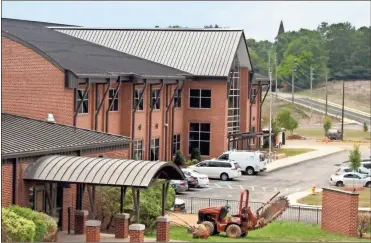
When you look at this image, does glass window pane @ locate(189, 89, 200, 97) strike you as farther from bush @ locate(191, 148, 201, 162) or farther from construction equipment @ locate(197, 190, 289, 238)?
construction equipment @ locate(197, 190, 289, 238)

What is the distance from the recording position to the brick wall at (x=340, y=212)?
31016 mm

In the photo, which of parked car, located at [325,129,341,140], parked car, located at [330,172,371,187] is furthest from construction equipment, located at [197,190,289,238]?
parked car, located at [325,129,341,140]

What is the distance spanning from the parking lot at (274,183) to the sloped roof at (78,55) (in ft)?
27.4

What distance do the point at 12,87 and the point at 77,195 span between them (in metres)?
14.2

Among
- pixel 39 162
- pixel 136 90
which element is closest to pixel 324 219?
pixel 39 162

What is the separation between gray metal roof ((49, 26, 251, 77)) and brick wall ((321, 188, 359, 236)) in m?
26.5

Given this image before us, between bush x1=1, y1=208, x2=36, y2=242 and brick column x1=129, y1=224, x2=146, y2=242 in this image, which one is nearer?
bush x1=1, y1=208, x2=36, y2=242

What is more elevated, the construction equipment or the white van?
the white van

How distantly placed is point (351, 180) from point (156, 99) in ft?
43.2

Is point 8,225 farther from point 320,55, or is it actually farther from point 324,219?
point 320,55

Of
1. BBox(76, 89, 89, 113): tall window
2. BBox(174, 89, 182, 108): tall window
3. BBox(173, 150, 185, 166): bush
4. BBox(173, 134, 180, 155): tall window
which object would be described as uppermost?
BBox(174, 89, 182, 108): tall window

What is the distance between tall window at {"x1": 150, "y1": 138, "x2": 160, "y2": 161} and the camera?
53562mm

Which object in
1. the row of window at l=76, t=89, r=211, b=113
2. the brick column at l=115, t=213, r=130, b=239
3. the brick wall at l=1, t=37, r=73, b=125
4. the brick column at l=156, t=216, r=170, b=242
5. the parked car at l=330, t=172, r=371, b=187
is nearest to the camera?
the brick column at l=156, t=216, r=170, b=242

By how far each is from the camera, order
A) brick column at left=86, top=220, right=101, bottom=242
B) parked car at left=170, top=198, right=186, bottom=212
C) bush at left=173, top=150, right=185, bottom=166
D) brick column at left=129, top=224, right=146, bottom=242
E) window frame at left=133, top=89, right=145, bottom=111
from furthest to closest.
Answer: bush at left=173, top=150, right=185, bottom=166
window frame at left=133, top=89, right=145, bottom=111
parked car at left=170, top=198, right=186, bottom=212
brick column at left=129, top=224, right=146, bottom=242
brick column at left=86, top=220, right=101, bottom=242
